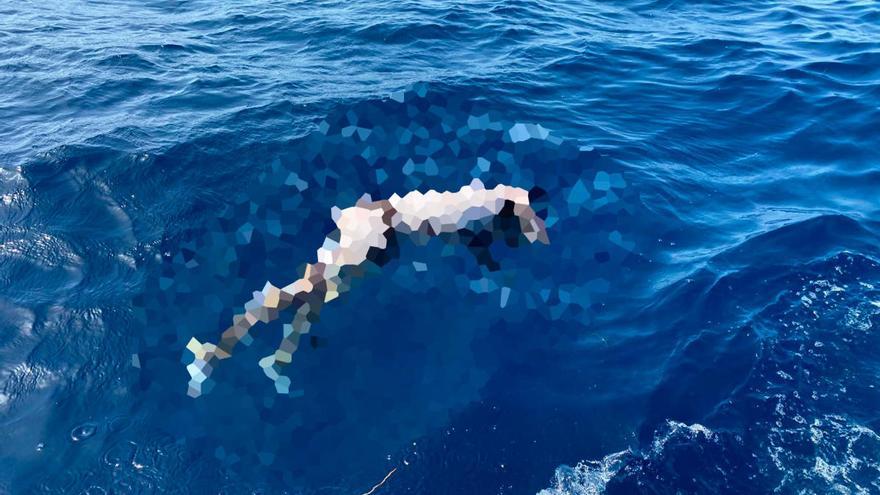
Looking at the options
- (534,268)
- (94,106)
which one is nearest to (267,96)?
(94,106)

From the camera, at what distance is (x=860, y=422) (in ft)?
22.5

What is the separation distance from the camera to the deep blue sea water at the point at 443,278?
6438 mm

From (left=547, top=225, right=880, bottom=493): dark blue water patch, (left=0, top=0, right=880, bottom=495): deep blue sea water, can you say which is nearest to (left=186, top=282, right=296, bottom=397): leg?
(left=0, top=0, right=880, bottom=495): deep blue sea water

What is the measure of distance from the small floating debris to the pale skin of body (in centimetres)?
101

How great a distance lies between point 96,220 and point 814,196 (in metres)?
11.3

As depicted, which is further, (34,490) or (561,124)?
(561,124)

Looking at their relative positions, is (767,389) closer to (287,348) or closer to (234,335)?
(287,348)

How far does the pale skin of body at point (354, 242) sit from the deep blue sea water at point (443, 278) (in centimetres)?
19

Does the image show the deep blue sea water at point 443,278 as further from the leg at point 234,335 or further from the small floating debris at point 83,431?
the leg at point 234,335

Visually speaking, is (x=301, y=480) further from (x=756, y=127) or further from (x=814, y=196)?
(x=756, y=127)

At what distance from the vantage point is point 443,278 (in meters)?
8.01

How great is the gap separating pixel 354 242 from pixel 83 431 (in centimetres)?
355

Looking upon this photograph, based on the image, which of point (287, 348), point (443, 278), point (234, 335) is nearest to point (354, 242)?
point (443, 278)

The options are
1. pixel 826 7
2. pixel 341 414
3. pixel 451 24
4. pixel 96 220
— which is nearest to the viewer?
pixel 341 414
